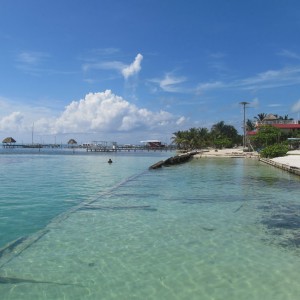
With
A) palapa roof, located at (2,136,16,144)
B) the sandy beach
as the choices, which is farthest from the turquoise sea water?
palapa roof, located at (2,136,16,144)

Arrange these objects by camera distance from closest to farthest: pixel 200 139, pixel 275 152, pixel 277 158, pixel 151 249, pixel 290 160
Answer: pixel 151 249 → pixel 290 160 → pixel 277 158 → pixel 275 152 → pixel 200 139

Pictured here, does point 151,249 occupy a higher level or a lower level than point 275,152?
lower

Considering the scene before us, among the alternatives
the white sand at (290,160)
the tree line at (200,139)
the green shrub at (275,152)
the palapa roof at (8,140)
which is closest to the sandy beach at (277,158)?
the white sand at (290,160)

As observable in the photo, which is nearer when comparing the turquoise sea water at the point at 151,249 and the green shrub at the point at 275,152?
the turquoise sea water at the point at 151,249

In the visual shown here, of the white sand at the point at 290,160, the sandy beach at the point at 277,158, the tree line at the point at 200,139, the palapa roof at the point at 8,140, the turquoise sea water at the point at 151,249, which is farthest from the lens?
the palapa roof at the point at 8,140

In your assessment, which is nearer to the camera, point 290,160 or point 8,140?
point 290,160

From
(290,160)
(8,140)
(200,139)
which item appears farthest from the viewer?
(8,140)

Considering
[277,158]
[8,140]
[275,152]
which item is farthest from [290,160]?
[8,140]

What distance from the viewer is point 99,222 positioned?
12.1 m

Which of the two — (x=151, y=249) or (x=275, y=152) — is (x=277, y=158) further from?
(x=151, y=249)

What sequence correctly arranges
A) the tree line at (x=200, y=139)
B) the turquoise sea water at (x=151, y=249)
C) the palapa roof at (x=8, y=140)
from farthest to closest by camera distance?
the palapa roof at (x=8, y=140), the tree line at (x=200, y=139), the turquoise sea water at (x=151, y=249)

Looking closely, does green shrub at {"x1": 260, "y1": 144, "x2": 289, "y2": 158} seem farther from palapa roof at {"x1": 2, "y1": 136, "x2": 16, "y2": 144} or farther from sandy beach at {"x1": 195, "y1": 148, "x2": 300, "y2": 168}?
palapa roof at {"x1": 2, "y1": 136, "x2": 16, "y2": 144}

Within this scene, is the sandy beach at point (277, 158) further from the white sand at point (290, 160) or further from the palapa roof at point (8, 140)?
the palapa roof at point (8, 140)

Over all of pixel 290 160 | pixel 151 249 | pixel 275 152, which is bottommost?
pixel 151 249
